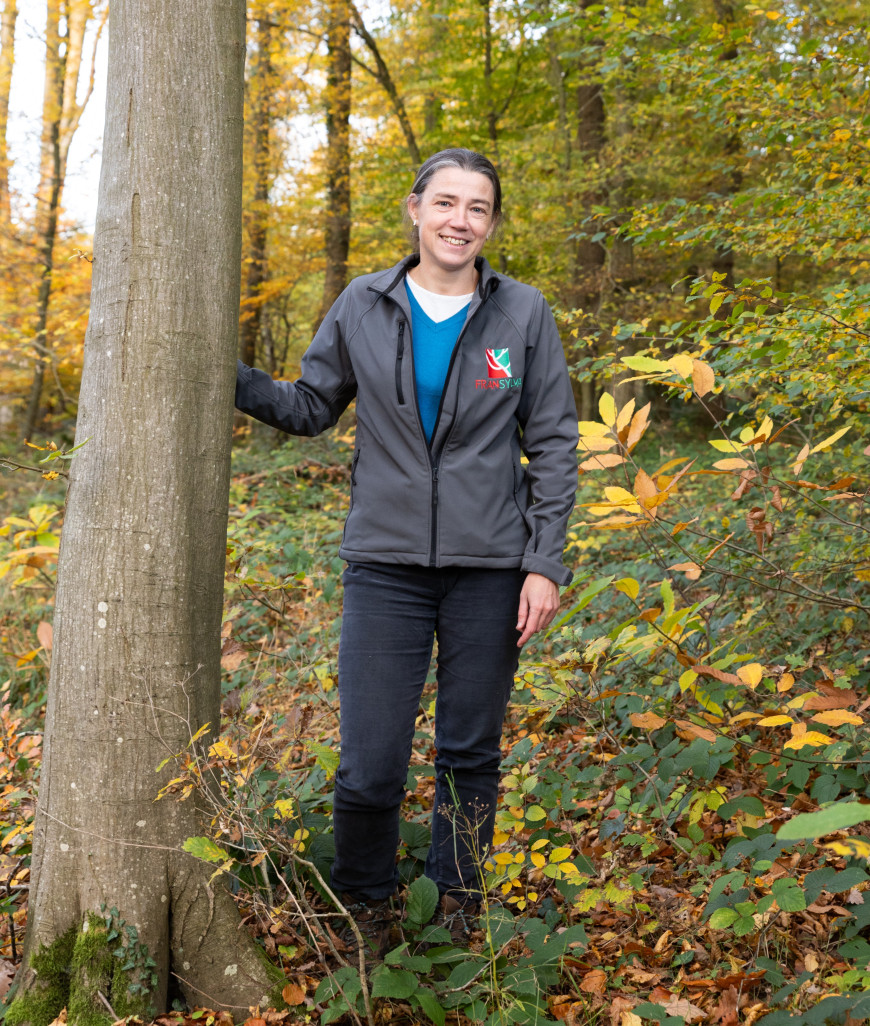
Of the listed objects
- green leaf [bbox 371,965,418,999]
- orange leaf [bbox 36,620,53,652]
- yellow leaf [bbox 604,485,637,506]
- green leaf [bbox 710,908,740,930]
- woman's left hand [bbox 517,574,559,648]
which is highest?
yellow leaf [bbox 604,485,637,506]

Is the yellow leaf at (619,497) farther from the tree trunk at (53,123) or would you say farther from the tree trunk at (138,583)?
the tree trunk at (53,123)

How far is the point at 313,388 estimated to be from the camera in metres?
2.55

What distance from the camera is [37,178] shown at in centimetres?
1188

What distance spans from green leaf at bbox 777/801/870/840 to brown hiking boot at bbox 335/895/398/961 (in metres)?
1.71

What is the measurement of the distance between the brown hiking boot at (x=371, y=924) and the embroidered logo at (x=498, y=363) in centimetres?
163

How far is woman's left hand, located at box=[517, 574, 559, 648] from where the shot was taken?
7.70 feet

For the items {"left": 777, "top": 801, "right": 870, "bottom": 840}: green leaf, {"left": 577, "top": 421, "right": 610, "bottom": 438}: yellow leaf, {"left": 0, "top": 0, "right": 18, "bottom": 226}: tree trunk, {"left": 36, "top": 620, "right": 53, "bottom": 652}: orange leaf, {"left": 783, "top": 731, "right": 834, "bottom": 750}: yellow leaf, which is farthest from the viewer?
Result: {"left": 0, "top": 0, "right": 18, "bottom": 226}: tree trunk

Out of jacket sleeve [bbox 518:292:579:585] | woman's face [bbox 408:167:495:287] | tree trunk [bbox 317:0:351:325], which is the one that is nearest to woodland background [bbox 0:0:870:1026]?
jacket sleeve [bbox 518:292:579:585]

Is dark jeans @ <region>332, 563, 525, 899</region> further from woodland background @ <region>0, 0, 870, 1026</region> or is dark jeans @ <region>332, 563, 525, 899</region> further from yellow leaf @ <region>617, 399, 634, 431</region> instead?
yellow leaf @ <region>617, 399, 634, 431</region>

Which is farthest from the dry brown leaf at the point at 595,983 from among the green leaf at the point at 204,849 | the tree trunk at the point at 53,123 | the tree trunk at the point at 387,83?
the tree trunk at the point at 387,83

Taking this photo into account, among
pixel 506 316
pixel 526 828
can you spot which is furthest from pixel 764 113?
pixel 526 828

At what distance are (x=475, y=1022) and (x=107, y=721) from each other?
1.22 meters

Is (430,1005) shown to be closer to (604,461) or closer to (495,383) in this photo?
(604,461)

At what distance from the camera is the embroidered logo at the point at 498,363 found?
2393 millimetres
